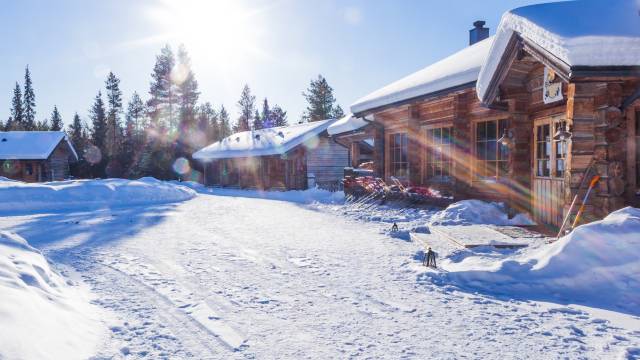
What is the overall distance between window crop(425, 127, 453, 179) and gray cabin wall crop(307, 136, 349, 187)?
1233 centimetres

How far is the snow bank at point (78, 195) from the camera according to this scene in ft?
47.4

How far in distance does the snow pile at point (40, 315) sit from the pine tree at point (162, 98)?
48206mm

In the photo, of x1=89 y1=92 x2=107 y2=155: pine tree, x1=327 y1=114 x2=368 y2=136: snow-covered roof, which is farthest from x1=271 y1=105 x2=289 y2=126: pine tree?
x1=327 y1=114 x2=368 y2=136: snow-covered roof

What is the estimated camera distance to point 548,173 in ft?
27.2

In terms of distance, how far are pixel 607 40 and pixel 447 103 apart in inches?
235

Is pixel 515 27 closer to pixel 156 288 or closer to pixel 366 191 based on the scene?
pixel 156 288

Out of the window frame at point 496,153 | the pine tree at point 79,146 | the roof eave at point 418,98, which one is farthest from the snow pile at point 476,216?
the pine tree at point 79,146

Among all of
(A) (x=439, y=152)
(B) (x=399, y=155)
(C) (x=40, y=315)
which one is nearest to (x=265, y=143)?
(B) (x=399, y=155)

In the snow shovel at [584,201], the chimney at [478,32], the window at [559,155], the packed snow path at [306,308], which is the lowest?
the packed snow path at [306,308]

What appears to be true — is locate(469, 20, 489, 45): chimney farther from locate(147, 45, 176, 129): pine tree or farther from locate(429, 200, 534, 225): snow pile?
locate(147, 45, 176, 129): pine tree

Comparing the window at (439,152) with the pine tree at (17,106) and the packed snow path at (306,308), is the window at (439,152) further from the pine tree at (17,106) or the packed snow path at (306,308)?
the pine tree at (17,106)

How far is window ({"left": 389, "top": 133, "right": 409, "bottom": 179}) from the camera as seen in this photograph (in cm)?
1391

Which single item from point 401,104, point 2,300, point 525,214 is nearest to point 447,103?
point 401,104

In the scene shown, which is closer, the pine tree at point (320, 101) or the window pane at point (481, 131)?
the window pane at point (481, 131)
